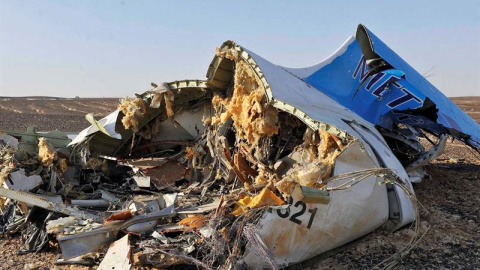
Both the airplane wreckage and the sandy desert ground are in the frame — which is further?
the sandy desert ground

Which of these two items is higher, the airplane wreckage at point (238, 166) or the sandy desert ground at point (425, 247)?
the airplane wreckage at point (238, 166)

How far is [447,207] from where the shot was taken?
838 cm

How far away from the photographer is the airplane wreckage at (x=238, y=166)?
530 cm

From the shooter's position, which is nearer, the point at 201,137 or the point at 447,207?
the point at 447,207

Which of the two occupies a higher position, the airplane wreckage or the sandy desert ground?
the airplane wreckage

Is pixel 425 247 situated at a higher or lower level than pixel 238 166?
lower

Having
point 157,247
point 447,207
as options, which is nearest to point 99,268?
point 157,247

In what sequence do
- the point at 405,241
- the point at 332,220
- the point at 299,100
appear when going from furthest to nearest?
the point at 299,100
the point at 405,241
the point at 332,220

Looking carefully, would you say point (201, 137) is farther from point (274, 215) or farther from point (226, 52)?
point (274, 215)

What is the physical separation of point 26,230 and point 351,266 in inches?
188

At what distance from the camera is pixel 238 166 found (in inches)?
294

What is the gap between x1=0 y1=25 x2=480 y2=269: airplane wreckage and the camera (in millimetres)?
5301

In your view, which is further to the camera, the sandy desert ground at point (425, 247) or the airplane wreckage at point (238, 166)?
the sandy desert ground at point (425, 247)

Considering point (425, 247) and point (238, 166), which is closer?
point (425, 247)
